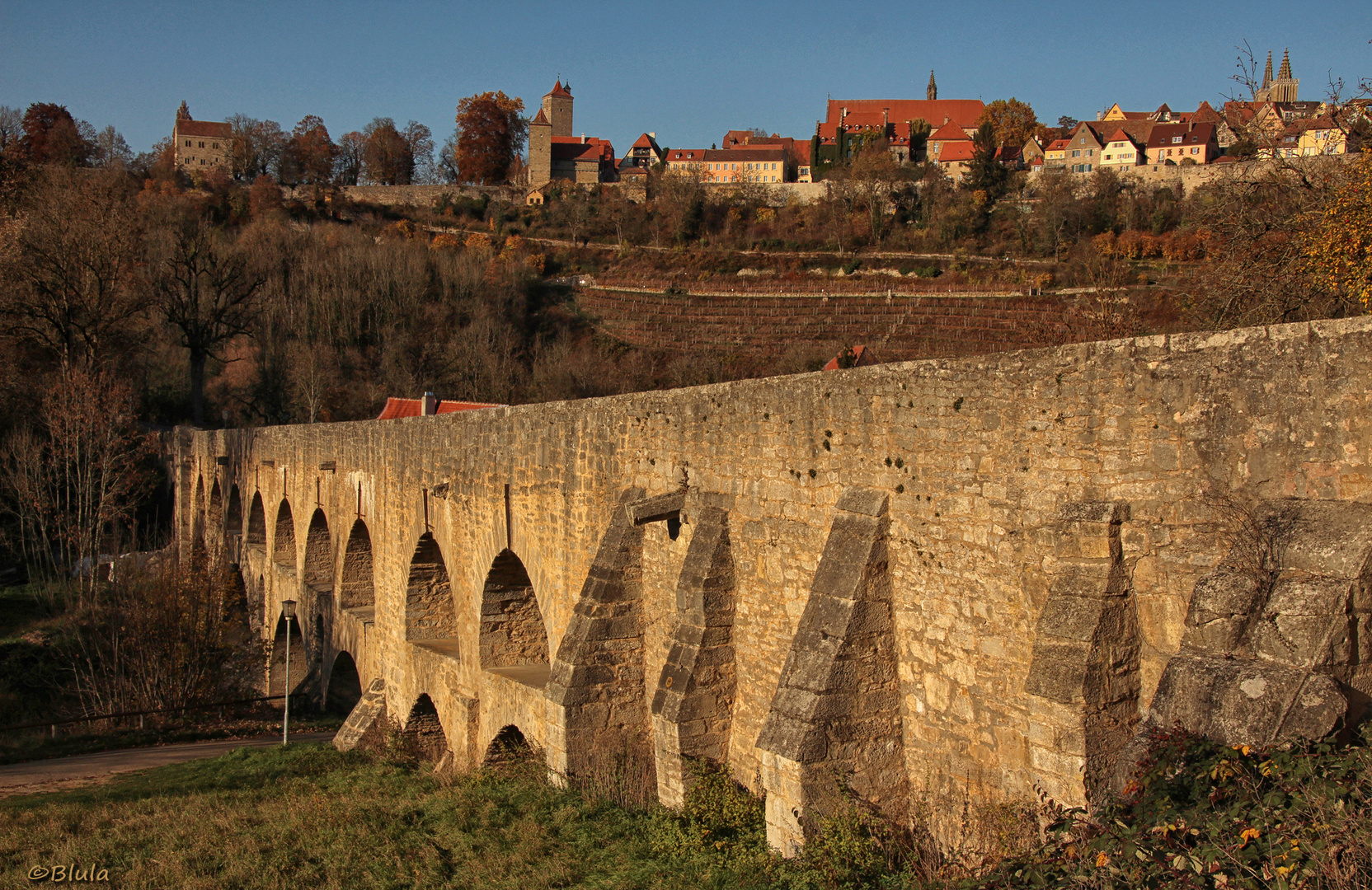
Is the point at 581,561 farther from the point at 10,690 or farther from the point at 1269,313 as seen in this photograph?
the point at 10,690

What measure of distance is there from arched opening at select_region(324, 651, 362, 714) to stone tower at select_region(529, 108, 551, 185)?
283 ft

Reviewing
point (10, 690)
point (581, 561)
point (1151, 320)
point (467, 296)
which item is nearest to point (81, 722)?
point (10, 690)

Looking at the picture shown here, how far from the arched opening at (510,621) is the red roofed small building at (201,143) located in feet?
327

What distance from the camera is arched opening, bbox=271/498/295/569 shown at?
2238cm

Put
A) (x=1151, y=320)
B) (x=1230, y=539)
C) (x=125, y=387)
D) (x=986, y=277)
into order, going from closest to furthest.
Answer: (x=1230, y=539), (x=1151, y=320), (x=125, y=387), (x=986, y=277)

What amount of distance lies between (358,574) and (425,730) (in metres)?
4.42

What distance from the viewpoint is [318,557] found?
19.9m

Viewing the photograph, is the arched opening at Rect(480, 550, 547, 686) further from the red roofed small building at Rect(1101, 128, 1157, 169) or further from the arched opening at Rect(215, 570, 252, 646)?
the red roofed small building at Rect(1101, 128, 1157, 169)

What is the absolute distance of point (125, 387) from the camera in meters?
27.5

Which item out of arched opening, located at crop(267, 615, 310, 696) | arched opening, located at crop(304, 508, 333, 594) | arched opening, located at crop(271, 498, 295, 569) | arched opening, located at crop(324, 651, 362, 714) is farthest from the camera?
arched opening, located at crop(271, 498, 295, 569)

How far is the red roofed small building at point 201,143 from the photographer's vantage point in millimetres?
97000

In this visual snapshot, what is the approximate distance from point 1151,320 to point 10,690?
26969mm

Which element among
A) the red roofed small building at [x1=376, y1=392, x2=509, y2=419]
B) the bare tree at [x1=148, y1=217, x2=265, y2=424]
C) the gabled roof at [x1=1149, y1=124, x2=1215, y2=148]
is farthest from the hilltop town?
the red roofed small building at [x1=376, y1=392, x2=509, y2=419]

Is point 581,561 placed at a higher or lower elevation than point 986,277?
lower
